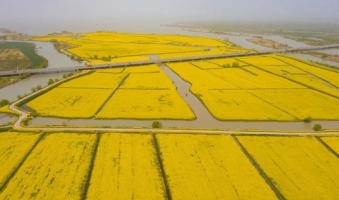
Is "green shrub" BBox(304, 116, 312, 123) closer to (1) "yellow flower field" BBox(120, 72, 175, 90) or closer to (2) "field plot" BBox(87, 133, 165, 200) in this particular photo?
(2) "field plot" BBox(87, 133, 165, 200)

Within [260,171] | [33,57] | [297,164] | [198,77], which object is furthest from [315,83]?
[33,57]

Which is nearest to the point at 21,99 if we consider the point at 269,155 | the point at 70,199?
the point at 70,199

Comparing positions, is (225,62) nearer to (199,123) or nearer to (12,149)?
(199,123)

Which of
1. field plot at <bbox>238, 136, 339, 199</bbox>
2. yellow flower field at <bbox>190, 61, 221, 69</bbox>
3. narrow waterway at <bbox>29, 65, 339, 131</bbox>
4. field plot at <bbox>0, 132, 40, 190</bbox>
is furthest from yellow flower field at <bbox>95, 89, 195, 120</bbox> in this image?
yellow flower field at <bbox>190, 61, 221, 69</bbox>

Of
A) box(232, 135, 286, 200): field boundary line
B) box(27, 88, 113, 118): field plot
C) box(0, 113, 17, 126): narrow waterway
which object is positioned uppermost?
box(27, 88, 113, 118): field plot

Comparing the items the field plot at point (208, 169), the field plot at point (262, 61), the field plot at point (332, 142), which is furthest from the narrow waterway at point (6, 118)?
the field plot at point (262, 61)
